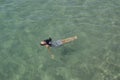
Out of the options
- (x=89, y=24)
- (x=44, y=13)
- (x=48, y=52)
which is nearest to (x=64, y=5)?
(x=44, y=13)

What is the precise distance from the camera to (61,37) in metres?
19.3

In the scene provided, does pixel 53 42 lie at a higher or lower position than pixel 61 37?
higher

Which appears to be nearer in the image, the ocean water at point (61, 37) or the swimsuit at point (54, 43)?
the ocean water at point (61, 37)

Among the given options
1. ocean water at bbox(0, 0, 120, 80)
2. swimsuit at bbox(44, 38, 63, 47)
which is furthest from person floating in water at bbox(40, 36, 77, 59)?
ocean water at bbox(0, 0, 120, 80)

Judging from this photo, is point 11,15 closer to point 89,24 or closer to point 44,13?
point 44,13

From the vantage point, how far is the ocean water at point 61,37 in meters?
16.5

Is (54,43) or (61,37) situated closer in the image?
(54,43)

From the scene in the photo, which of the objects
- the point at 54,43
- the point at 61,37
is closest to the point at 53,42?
the point at 54,43

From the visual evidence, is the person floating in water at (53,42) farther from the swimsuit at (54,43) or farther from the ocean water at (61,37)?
the ocean water at (61,37)

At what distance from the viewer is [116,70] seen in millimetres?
16156

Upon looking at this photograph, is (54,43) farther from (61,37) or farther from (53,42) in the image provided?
(61,37)

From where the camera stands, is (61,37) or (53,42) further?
(61,37)

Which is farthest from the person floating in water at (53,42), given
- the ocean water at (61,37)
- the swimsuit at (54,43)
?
the ocean water at (61,37)

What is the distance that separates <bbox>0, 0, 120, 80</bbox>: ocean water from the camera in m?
16.5
